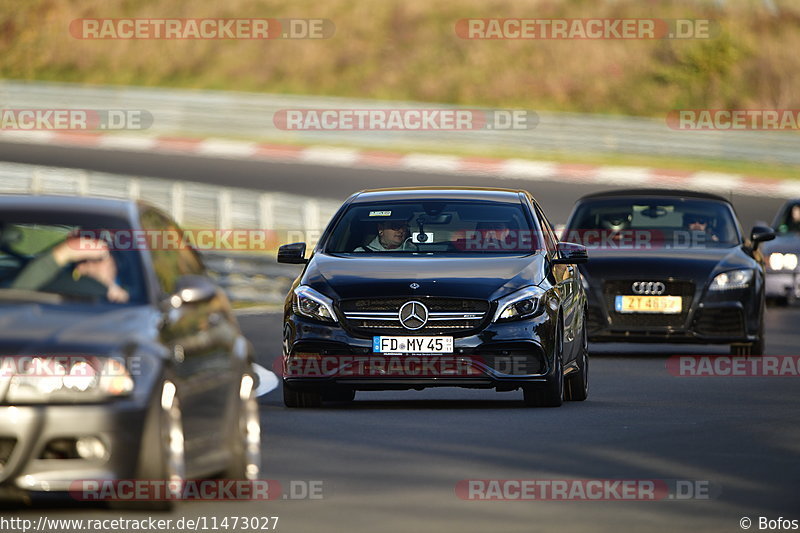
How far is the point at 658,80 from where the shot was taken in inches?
2346

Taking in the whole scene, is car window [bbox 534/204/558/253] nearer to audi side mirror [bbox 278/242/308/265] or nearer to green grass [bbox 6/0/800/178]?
audi side mirror [bbox 278/242/308/265]

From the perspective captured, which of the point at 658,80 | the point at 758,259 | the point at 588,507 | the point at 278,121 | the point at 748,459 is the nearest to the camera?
the point at 588,507

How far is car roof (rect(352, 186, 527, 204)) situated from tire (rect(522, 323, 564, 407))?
1.35 metres

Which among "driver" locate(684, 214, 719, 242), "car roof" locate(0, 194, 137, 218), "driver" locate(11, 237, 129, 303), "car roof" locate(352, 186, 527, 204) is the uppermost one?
"car roof" locate(0, 194, 137, 218)

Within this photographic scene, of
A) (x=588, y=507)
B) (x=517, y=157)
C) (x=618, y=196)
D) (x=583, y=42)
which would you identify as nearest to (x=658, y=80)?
(x=583, y=42)

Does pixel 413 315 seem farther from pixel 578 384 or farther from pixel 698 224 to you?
pixel 698 224

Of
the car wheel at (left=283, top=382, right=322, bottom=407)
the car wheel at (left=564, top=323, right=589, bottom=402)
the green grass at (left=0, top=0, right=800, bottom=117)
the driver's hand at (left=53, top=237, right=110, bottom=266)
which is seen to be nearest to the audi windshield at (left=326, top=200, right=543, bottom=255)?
the car wheel at (left=564, top=323, right=589, bottom=402)

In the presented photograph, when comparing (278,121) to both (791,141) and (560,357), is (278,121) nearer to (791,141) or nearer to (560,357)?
(791,141)

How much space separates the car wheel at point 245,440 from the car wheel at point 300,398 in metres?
4.17

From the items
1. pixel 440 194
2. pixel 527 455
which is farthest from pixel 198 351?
pixel 440 194

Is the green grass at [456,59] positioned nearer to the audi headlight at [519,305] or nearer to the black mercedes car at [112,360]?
the audi headlight at [519,305]

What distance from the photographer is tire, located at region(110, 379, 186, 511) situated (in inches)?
A: 320

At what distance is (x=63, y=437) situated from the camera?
804cm

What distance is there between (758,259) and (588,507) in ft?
35.8
